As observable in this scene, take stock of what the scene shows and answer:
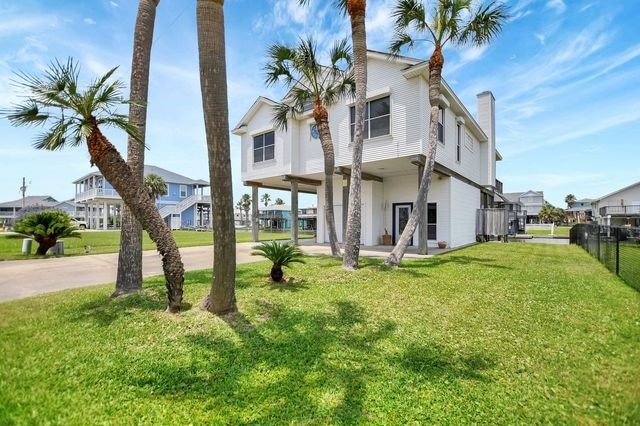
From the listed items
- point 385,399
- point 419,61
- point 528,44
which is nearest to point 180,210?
point 419,61

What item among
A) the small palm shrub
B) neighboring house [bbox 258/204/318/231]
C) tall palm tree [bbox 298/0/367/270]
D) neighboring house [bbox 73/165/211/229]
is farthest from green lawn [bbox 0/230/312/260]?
neighboring house [bbox 258/204/318/231]

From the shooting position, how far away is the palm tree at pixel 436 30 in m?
9.13

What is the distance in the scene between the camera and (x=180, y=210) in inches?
1642

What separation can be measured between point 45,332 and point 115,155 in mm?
2729

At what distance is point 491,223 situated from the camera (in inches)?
762

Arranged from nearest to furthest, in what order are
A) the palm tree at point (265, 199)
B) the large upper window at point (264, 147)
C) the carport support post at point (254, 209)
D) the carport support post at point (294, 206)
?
the carport support post at point (294, 206)
the large upper window at point (264, 147)
the carport support post at point (254, 209)
the palm tree at point (265, 199)

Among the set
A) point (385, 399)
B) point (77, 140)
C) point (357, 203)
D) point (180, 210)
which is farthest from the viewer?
point (180, 210)

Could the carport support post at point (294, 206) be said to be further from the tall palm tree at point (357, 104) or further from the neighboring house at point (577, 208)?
the neighboring house at point (577, 208)

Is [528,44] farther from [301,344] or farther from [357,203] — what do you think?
[301,344]

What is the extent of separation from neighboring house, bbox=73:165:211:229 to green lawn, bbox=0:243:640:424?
126ft

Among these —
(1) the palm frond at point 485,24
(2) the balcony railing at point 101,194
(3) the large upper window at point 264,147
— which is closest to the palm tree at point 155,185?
(2) the balcony railing at point 101,194

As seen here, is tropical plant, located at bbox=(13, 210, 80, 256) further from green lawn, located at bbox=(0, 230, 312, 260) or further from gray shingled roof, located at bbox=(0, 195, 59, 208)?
gray shingled roof, located at bbox=(0, 195, 59, 208)

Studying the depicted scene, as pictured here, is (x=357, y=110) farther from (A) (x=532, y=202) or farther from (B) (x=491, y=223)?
(A) (x=532, y=202)

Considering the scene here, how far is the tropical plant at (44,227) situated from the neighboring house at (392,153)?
28.8 ft
